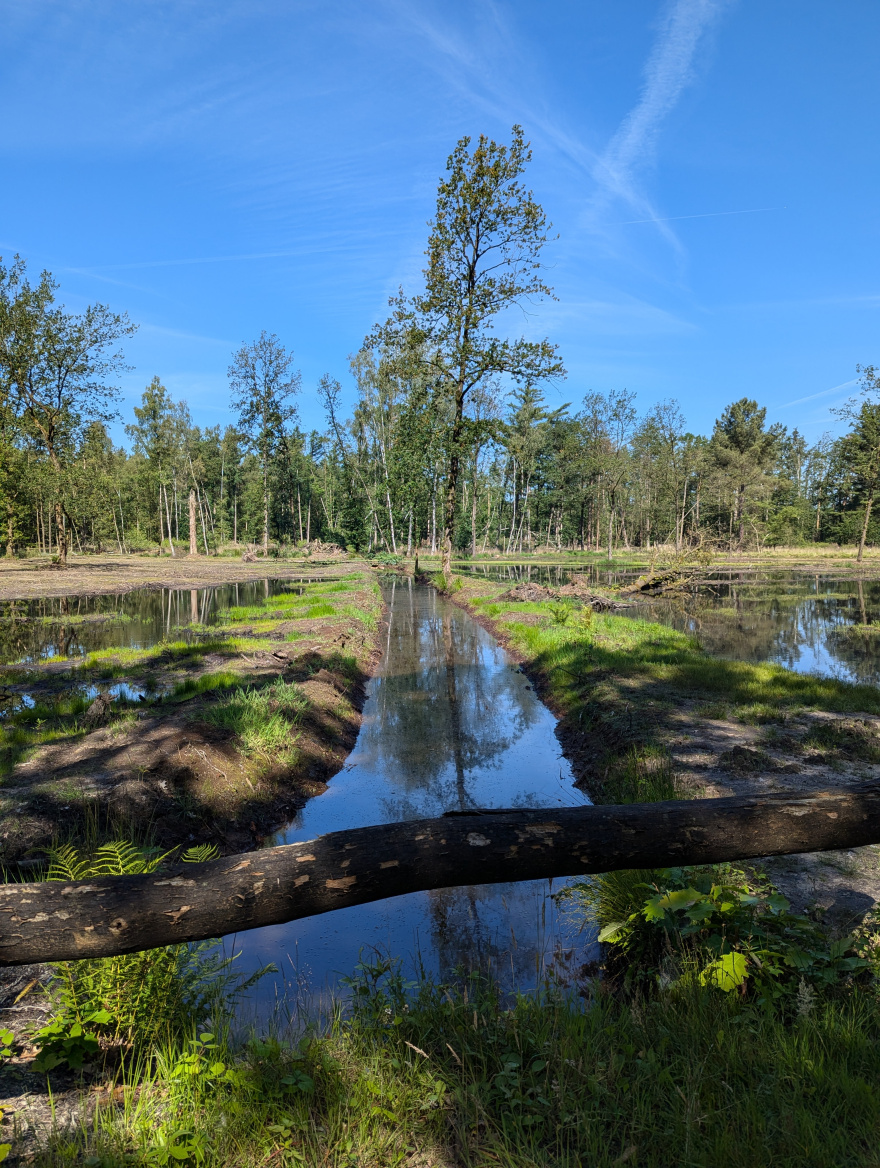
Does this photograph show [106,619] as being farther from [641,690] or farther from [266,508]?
[266,508]

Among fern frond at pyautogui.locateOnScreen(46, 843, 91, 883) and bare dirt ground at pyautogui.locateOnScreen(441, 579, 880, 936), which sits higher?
fern frond at pyautogui.locateOnScreen(46, 843, 91, 883)

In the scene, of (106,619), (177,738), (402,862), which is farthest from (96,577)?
(402,862)

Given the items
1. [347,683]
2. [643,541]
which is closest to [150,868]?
[347,683]

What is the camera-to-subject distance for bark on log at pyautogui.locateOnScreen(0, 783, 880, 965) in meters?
2.70

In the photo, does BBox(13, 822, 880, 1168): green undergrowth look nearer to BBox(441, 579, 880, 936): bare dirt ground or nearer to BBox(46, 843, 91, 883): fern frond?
BBox(46, 843, 91, 883): fern frond

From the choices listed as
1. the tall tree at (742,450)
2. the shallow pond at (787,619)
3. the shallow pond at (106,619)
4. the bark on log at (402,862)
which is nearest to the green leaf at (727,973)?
the bark on log at (402,862)

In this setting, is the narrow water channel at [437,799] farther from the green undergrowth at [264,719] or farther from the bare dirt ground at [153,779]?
the green undergrowth at [264,719]

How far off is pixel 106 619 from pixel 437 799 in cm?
1755

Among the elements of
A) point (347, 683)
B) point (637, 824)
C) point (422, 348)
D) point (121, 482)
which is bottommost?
point (347, 683)

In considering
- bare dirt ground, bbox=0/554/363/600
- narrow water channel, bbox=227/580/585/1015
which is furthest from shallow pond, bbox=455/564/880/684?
bare dirt ground, bbox=0/554/363/600

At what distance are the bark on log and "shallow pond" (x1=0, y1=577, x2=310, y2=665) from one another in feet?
45.9

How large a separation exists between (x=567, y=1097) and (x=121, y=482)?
7991cm

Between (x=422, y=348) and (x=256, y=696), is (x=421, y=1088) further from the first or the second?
(x=422, y=348)

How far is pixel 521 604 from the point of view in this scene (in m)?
22.7
